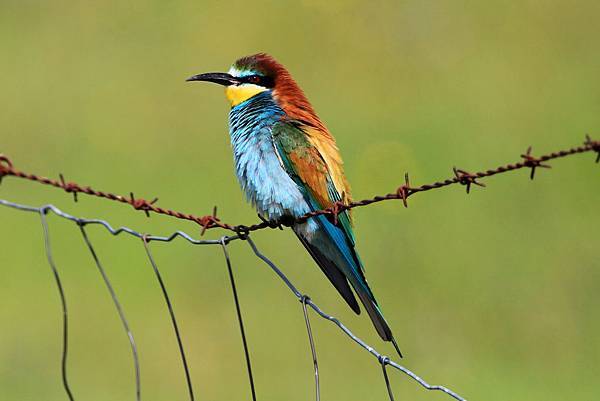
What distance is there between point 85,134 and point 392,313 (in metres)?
3.33

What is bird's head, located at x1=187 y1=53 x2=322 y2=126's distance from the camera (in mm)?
4008

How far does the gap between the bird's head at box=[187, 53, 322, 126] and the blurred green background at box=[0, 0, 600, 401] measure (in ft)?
7.07

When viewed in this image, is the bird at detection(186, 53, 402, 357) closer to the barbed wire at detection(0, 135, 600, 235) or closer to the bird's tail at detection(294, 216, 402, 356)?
the bird's tail at detection(294, 216, 402, 356)

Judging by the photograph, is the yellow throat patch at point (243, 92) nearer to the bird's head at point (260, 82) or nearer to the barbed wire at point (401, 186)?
the bird's head at point (260, 82)

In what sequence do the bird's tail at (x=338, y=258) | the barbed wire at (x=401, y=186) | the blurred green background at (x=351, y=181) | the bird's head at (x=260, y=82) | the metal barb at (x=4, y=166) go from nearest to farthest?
the barbed wire at (x=401, y=186), the metal barb at (x=4, y=166), the bird's tail at (x=338, y=258), the bird's head at (x=260, y=82), the blurred green background at (x=351, y=181)

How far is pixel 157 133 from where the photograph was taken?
29.1 feet

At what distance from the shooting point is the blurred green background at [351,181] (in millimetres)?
6164

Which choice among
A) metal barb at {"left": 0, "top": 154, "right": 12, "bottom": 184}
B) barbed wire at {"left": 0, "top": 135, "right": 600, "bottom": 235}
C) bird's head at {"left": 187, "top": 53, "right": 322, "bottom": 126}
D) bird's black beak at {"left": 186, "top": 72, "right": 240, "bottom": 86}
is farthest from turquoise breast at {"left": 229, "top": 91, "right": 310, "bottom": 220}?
metal barb at {"left": 0, "top": 154, "right": 12, "bottom": 184}

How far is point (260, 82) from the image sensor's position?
4098mm

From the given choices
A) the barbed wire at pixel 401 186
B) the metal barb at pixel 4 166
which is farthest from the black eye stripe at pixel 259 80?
the metal barb at pixel 4 166

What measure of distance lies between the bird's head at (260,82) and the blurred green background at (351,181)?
84.8 inches

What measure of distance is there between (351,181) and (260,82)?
154 inches

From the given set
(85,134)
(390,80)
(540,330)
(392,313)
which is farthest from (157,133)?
(540,330)

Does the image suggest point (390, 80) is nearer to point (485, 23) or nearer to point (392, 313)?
point (485, 23)
